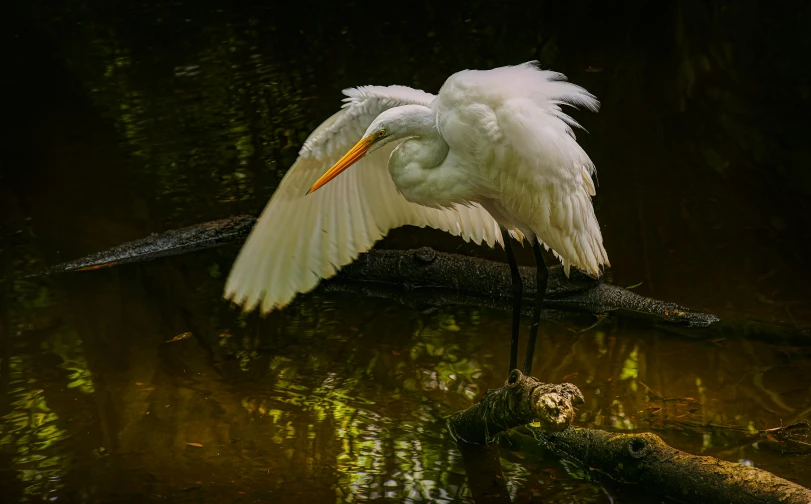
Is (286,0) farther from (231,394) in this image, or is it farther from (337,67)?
(231,394)

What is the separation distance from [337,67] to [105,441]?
5.69m

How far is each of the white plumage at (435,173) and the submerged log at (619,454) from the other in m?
0.67

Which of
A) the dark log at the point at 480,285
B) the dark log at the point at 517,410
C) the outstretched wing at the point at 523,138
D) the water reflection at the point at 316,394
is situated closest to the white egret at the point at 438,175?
the outstretched wing at the point at 523,138

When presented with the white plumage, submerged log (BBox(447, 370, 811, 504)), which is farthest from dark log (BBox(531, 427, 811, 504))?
the white plumage

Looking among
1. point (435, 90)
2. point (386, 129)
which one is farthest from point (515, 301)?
Answer: point (435, 90)

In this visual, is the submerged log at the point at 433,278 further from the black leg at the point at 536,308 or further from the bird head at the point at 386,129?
the bird head at the point at 386,129

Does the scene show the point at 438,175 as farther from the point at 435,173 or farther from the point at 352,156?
the point at 352,156

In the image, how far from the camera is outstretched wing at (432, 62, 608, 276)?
10.0 feet

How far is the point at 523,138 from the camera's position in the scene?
10.0 ft

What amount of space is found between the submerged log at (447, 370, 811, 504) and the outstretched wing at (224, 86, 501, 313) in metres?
0.86

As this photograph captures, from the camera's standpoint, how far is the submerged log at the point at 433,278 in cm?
430

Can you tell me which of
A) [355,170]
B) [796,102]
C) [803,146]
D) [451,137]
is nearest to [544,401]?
[451,137]

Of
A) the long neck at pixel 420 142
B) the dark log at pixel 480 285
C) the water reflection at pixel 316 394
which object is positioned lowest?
the water reflection at pixel 316 394

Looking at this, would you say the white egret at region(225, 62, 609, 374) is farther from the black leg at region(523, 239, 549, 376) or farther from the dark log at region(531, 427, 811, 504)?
the dark log at region(531, 427, 811, 504)
